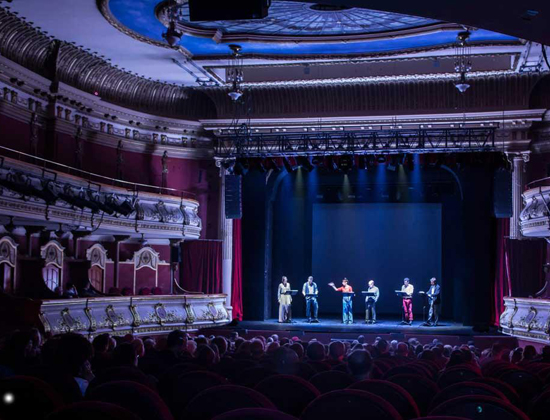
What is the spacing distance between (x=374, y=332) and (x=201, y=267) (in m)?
6.62

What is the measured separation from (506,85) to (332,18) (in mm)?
7445

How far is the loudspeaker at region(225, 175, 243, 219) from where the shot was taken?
21.4m

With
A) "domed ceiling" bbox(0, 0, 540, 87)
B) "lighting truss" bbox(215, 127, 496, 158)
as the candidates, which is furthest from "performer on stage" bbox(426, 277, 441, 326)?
"domed ceiling" bbox(0, 0, 540, 87)

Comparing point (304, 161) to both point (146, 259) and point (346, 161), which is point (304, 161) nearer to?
point (346, 161)

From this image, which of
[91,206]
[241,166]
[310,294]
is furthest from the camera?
[310,294]

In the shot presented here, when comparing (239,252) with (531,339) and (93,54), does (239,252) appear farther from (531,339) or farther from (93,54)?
(531,339)

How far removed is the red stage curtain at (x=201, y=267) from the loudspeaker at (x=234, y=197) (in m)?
2.59

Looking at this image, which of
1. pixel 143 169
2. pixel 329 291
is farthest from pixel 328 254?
pixel 143 169

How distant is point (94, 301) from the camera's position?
16.5m

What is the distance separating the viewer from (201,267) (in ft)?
77.3

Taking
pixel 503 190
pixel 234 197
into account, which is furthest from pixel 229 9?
pixel 234 197

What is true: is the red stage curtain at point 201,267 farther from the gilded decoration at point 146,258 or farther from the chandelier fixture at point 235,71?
the chandelier fixture at point 235,71

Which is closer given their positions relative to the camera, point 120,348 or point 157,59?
point 120,348

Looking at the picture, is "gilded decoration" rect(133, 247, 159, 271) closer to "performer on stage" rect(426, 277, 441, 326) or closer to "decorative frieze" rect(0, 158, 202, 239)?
"decorative frieze" rect(0, 158, 202, 239)
